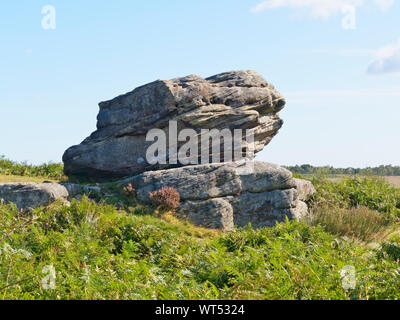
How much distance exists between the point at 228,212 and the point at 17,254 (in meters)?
10.6

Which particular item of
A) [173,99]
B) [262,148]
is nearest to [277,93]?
[262,148]

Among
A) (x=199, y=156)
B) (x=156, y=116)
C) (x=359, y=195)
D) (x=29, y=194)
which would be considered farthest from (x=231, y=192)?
(x=29, y=194)

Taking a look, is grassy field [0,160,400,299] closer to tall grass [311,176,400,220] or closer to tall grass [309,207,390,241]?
tall grass [309,207,390,241]

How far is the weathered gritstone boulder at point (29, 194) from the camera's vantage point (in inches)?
637

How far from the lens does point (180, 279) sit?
7516 millimetres

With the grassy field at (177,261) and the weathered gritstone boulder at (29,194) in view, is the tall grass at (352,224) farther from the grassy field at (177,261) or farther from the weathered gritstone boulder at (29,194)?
the weathered gritstone boulder at (29,194)

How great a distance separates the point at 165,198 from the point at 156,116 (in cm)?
501

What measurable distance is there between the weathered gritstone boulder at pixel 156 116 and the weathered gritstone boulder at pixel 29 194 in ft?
15.7

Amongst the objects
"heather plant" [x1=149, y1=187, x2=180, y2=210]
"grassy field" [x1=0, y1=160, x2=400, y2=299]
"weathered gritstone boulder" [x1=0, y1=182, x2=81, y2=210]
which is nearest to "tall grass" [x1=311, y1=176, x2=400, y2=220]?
"grassy field" [x1=0, y1=160, x2=400, y2=299]

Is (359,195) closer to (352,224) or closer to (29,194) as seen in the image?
(352,224)

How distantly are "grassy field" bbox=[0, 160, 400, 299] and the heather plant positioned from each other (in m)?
1.50

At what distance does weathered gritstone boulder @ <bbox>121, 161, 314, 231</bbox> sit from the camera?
17.6m

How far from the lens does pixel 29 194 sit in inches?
640
